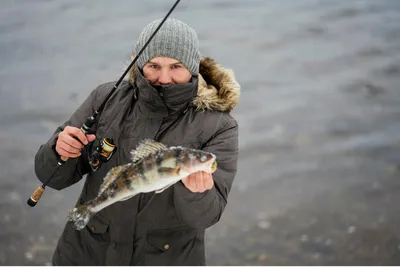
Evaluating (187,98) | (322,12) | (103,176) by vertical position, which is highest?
(187,98)

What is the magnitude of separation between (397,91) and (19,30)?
5274 millimetres

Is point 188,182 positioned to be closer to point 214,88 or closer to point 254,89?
point 214,88

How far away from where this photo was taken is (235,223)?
16.3 ft

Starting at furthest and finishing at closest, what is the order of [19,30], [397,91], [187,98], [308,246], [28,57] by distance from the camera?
[19,30] < [28,57] < [397,91] < [308,246] < [187,98]

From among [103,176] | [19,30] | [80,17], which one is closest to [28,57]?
[19,30]

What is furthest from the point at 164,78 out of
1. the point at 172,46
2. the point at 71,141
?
the point at 71,141

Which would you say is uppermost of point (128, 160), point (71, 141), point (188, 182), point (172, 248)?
point (71, 141)

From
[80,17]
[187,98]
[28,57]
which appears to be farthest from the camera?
[80,17]

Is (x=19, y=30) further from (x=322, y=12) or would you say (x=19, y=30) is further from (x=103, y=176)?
(x=103, y=176)

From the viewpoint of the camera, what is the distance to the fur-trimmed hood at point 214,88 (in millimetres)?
3023

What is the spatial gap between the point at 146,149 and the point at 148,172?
4.3 inches

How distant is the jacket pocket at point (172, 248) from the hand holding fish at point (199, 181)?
1.67 feet

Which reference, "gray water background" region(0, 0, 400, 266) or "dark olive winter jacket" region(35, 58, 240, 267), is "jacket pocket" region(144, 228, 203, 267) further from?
"gray water background" region(0, 0, 400, 266)

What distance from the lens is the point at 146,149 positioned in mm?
2590
